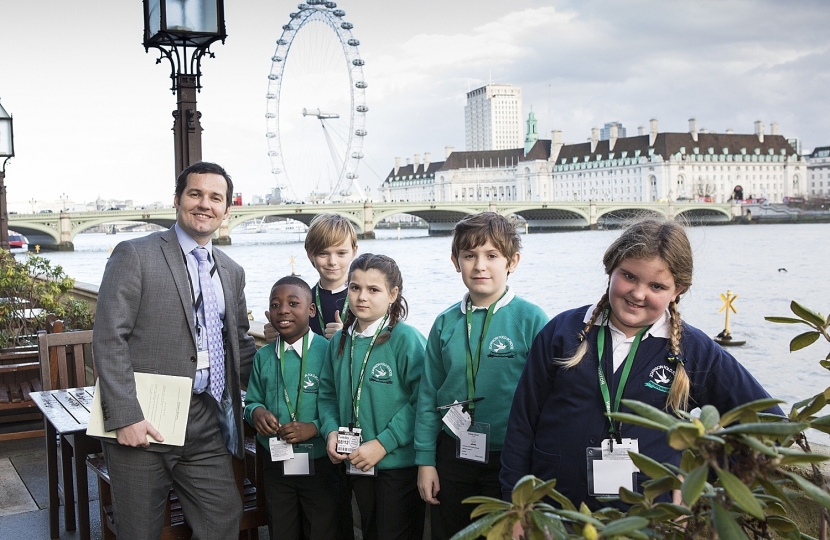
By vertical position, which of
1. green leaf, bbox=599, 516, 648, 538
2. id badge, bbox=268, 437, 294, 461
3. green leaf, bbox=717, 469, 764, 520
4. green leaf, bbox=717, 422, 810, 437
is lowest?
id badge, bbox=268, 437, 294, 461

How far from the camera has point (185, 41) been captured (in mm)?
3854

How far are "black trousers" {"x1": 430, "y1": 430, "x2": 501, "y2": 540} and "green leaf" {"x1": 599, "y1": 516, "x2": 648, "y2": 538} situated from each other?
1549 mm

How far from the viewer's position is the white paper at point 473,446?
7.77 ft

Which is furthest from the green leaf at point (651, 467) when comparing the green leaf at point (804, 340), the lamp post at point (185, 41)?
the lamp post at point (185, 41)

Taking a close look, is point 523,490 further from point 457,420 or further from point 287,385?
point 287,385

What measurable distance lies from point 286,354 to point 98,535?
1.35 meters

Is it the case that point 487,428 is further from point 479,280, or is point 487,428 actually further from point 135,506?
point 135,506

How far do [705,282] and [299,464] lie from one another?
31.0 meters

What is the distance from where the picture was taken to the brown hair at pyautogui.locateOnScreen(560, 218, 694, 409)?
1.84m

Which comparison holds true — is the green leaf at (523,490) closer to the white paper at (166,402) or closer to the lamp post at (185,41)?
the white paper at (166,402)

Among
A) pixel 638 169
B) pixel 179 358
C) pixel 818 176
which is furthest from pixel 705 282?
pixel 818 176

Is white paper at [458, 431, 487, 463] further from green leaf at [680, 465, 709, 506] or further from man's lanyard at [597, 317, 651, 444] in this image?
green leaf at [680, 465, 709, 506]

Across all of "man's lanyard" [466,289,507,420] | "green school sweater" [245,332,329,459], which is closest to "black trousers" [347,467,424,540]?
"green school sweater" [245,332,329,459]

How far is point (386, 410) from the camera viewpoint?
2.62 metres
